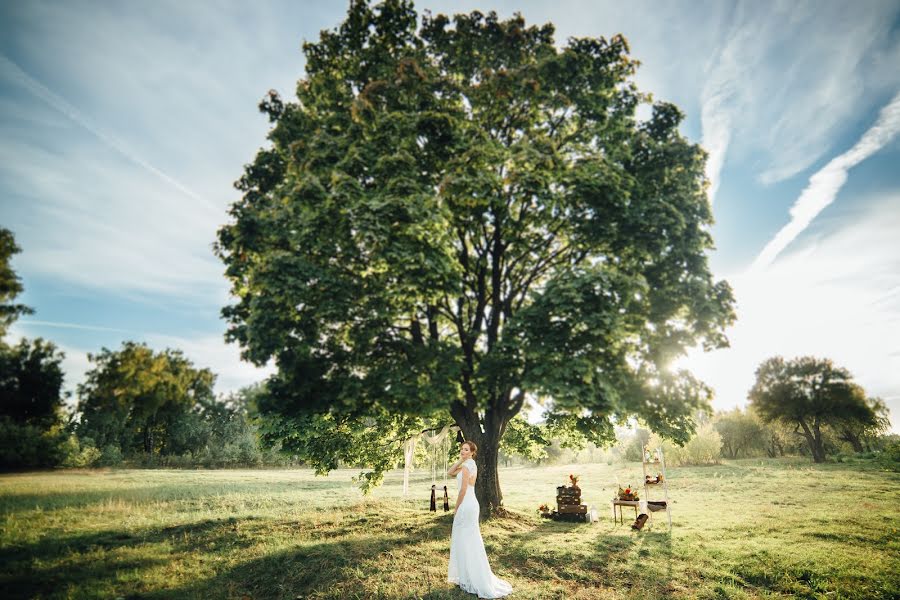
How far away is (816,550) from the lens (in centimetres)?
988

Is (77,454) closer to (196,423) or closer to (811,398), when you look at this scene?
(196,423)

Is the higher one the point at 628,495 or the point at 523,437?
the point at 523,437

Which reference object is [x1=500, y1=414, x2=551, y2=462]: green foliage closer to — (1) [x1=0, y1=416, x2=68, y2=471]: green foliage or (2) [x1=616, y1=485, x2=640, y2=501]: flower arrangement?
(2) [x1=616, y1=485, x2=640, y2=501]: flower arrangement

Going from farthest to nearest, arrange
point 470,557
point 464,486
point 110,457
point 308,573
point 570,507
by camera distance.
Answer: point 110,457, point 570,507, point 308,573, point 464,486, point 470,557

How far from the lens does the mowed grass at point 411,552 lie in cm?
768

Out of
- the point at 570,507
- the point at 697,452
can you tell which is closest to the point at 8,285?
the point at 570,507

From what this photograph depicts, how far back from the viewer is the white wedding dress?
731 cm

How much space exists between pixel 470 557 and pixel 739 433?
63.7m

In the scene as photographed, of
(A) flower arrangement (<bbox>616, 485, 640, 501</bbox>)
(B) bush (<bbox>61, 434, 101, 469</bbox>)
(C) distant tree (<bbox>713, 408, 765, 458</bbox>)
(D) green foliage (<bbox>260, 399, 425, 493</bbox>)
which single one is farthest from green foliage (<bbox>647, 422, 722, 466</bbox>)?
(B) bush (<bbox>61, 434, 101, 469</bbox>)

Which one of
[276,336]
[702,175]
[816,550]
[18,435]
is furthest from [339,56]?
[18,435]

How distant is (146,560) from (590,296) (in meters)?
13.1

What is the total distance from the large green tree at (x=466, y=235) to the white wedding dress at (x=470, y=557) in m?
3.10

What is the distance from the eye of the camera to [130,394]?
50750mm

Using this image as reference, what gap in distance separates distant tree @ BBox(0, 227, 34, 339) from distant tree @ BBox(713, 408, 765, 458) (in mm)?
73246
